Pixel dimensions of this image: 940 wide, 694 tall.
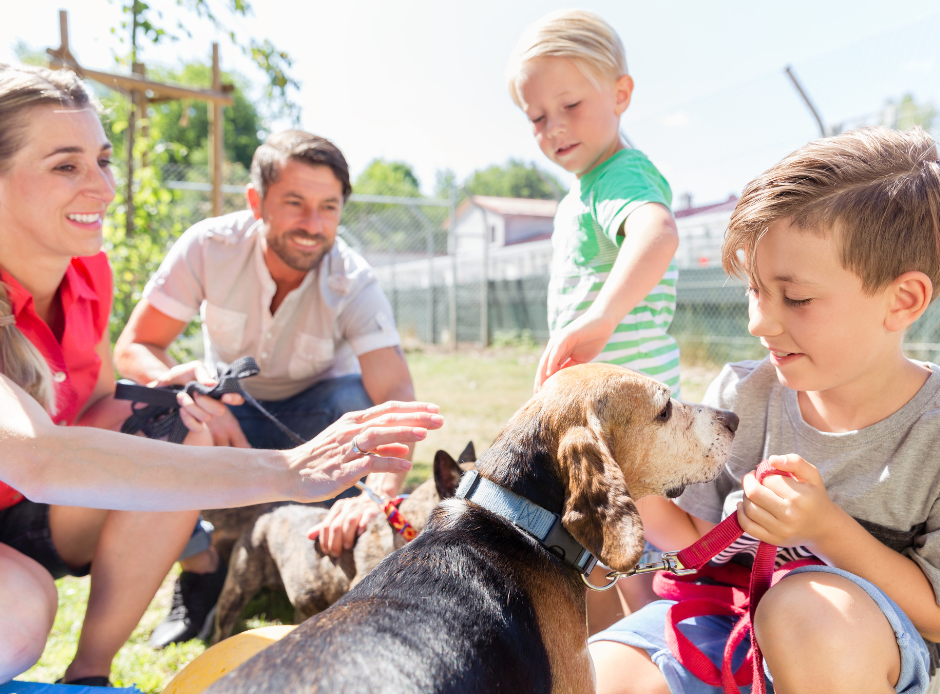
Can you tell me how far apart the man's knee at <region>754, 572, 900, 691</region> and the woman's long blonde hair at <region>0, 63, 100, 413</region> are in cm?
277

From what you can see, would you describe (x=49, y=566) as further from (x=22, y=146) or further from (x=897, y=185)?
(x=897, y=185)

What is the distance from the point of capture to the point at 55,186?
2.72 m

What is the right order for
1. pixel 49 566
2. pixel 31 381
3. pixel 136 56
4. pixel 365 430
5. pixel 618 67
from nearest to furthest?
pixel 365 430, pixel 31 381, pixel 49 566, pixel 618 67, pixel 136 56

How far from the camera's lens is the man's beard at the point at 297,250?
4129 mm

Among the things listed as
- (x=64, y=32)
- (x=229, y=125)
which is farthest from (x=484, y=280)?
(x=229, y=125)

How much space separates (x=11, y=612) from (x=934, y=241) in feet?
10.7

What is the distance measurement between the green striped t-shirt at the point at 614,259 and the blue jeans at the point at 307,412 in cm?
150

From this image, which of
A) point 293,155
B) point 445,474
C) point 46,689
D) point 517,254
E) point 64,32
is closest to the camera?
point 46,689

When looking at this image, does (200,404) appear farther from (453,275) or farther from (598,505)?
(453,275)

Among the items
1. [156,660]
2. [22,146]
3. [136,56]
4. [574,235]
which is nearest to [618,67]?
[574,235]

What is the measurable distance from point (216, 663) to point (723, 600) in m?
1.81

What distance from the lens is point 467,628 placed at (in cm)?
172

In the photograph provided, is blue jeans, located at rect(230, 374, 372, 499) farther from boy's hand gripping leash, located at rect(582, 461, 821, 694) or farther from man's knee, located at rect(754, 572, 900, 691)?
man's knee, located at rect(754, 572, 900, 691)

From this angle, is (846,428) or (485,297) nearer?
(846,428)
